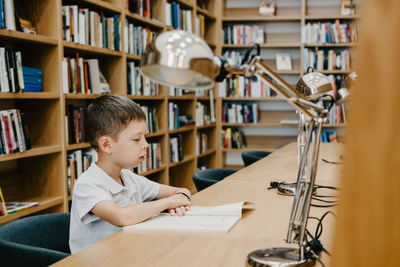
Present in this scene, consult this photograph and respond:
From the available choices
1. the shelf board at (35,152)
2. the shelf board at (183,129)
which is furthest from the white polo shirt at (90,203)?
the shelf board at (183,129)

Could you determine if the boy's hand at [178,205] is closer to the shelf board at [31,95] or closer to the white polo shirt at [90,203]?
the white polo shirt at [90,203]

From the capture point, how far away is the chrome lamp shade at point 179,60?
26.9 inches

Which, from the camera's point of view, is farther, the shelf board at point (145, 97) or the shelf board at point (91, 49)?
the shelf board at point (145, 97)

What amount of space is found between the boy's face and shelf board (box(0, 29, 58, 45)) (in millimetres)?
1187

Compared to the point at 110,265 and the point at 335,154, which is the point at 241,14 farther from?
the point at 110,265

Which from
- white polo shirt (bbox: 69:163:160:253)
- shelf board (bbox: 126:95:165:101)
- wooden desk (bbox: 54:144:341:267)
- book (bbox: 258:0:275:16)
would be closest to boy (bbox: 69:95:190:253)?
white polo shirt (bbox: 69:163:160:253)

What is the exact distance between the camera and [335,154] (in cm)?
318

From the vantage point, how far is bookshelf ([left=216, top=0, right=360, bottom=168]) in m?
Result: 5.62

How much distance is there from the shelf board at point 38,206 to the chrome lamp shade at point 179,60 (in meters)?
1.99

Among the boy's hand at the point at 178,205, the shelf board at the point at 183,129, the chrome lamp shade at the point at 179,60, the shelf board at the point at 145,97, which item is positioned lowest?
the boy's hand at the point at 178,205

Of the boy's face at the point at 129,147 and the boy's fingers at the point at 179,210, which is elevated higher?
the boy's face at the point at 129,147

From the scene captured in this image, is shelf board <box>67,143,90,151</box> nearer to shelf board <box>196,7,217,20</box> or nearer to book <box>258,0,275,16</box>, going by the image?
shelf board <box>196,7,217,20</box>

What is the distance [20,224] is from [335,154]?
7.60 feet

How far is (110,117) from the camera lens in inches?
64.6
